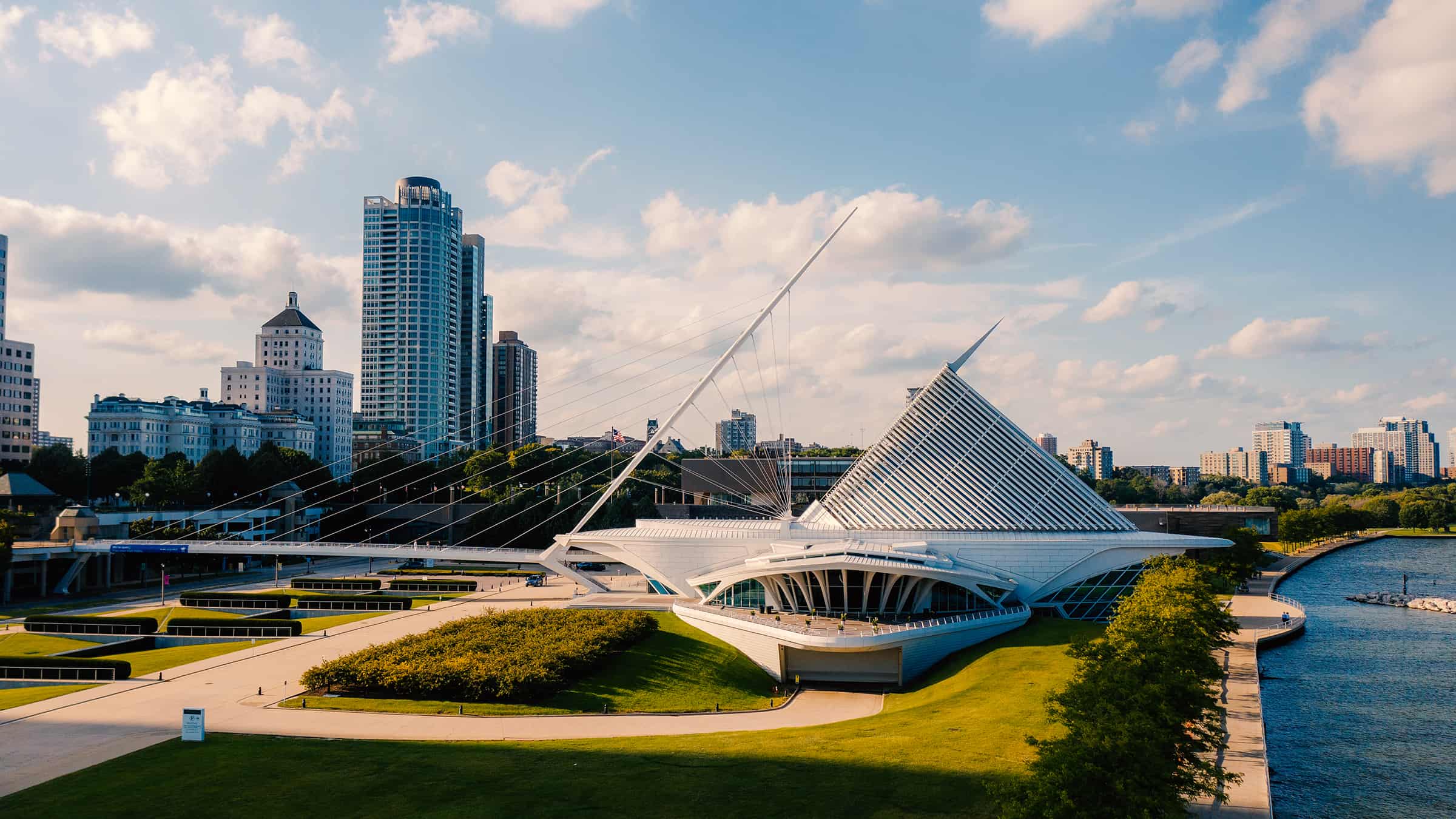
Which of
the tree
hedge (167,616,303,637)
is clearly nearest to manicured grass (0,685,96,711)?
hedge (167,616,303,637)

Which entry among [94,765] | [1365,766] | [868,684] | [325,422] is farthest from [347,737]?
[325,422]

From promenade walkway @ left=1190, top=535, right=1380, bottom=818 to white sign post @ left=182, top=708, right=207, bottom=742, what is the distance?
30.0m

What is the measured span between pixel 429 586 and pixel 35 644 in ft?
93.5

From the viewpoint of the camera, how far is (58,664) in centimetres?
3809

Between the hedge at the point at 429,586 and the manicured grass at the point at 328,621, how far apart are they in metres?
12.8

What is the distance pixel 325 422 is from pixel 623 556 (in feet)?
452

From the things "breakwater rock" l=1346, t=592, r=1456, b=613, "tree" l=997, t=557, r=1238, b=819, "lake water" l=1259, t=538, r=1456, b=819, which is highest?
"tree" l=997, t=557, r=1238, b=819

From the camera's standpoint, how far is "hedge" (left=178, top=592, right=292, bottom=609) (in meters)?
60.3

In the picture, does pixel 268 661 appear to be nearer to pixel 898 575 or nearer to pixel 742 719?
pixel 742 719

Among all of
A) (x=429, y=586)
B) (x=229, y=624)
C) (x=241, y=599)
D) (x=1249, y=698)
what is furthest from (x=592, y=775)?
(x=429, y=586)

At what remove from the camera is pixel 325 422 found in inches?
6919

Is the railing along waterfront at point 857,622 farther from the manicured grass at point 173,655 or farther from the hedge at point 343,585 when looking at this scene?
the hedge at point 343,585

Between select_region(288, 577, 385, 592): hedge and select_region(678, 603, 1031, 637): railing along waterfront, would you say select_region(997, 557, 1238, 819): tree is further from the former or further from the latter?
select_region(288, 577, 385, 592): hedge

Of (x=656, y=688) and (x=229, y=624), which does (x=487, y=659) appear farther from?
(x=229, y=624)
